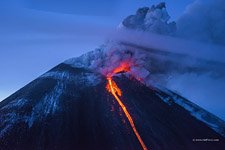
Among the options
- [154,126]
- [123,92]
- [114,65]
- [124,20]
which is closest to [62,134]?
[154,126]

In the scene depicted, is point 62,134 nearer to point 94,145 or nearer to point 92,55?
point 94,145

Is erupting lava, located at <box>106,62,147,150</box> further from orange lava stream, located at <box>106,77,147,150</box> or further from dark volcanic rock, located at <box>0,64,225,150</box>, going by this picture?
dark volcanic rock, located at <box>0,64,225,150</box>

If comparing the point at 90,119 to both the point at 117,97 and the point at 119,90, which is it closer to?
the point at 117,97

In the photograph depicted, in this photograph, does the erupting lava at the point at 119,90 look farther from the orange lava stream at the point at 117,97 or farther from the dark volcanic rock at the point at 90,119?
the dark volcanic rock at the point at 90,119

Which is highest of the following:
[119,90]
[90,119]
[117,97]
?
[90,119]

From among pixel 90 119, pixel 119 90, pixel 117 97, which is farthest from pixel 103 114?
pixel 119 90

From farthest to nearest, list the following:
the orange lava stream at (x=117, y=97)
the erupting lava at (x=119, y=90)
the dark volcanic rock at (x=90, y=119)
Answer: the erupting lava at (x=119, y=90) → the orange lava stream at (x=117, y=97) → the dark volcanic rock at (x=90, y=119)

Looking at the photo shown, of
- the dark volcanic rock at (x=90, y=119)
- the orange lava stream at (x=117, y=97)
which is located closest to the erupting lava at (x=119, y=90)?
the orange lava stream at (x=117, y=97)

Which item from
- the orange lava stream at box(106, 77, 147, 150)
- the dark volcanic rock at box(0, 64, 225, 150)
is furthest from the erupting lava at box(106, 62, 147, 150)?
the dark volcanic rock at box(0, 64, 225, 150)
